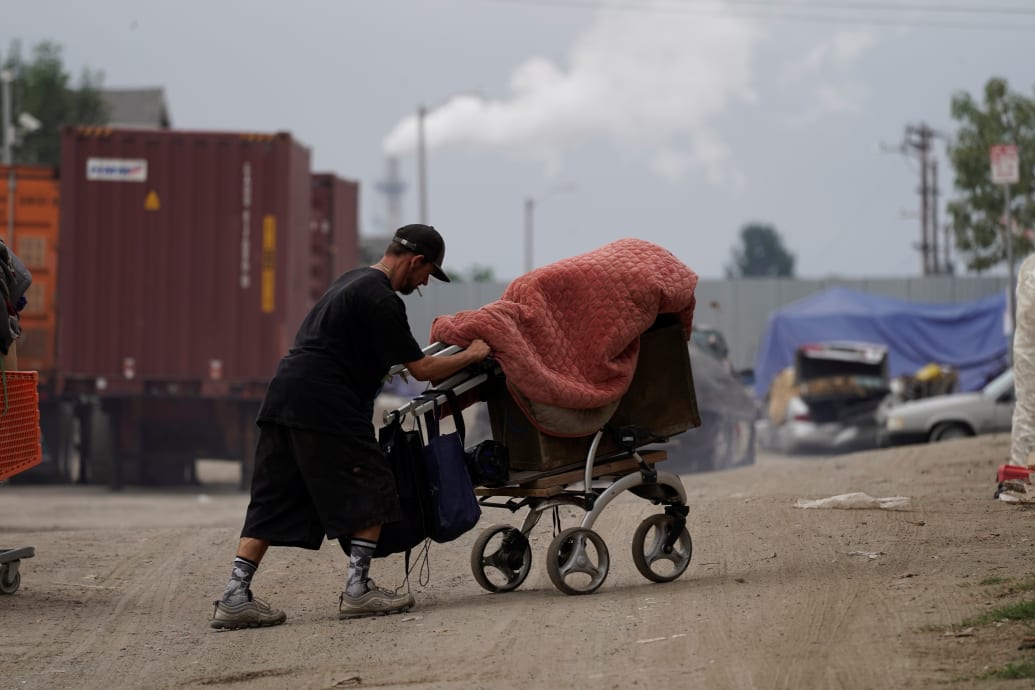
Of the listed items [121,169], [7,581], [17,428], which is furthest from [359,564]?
[121,169]

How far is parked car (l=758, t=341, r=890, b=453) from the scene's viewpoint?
25.3 meters

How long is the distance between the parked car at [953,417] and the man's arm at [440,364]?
14205 millimetres

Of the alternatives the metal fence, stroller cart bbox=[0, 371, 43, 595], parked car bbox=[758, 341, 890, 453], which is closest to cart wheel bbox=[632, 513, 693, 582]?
stroller cart bbox=[0, 371, 43, 595]

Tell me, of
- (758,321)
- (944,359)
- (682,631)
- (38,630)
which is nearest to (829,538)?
(682,631)

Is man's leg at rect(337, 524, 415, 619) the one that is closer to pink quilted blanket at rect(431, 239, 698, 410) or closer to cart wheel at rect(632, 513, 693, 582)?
pink quilted blanket at rect(431, 239, 698, 410)

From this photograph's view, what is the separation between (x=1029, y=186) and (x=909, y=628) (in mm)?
24859

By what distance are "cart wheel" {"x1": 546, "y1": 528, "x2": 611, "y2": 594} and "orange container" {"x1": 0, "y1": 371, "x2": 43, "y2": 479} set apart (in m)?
2.79

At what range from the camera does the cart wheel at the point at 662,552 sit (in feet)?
25.1

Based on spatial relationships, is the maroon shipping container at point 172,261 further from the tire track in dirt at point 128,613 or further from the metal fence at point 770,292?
the metal fence at point 770,292

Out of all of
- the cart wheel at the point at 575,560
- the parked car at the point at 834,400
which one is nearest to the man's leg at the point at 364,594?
the cart wheel at the point at 575,560

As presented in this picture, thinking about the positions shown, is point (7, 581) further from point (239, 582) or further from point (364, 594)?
point (364, 594)

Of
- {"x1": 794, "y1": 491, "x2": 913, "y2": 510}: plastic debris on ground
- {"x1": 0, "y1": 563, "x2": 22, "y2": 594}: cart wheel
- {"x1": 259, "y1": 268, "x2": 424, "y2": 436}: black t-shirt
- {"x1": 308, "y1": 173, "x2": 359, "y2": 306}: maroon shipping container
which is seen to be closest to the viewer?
{"x1": 259, "y1": 268, "x2": 424, "y2": 436}: black t-shirt

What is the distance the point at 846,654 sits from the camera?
5.84 metres

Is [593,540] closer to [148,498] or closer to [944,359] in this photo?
[148,498]
